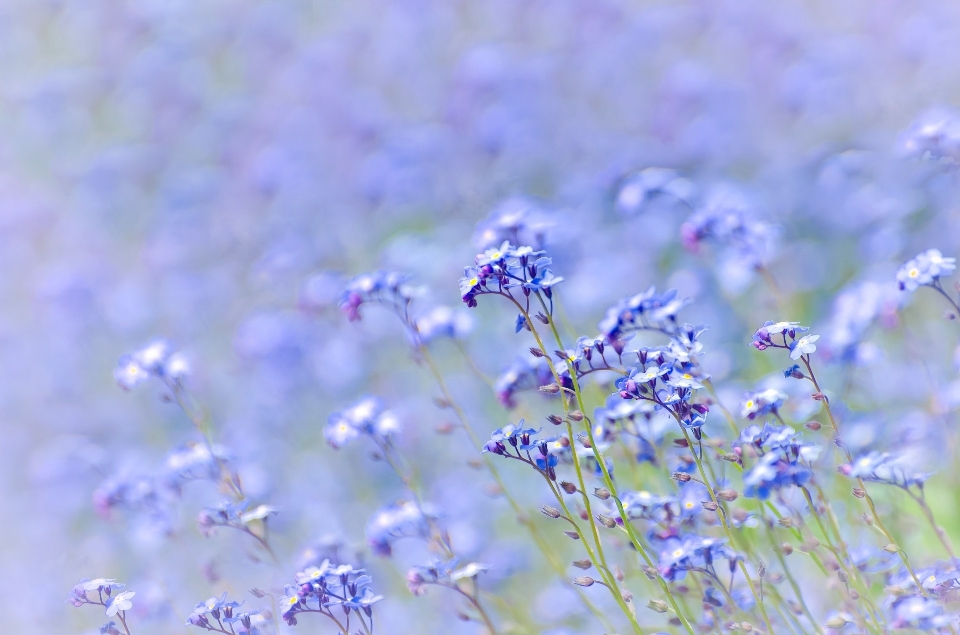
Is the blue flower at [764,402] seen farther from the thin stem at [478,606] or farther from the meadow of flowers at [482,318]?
the thin stem at [478,606]

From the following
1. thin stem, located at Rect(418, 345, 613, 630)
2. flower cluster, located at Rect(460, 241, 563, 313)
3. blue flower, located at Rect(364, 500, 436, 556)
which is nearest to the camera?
flower cluster, located at Rect(460, 241, 563, 313)

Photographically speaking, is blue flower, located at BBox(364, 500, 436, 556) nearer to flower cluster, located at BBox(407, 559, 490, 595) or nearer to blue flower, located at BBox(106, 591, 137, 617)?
flower cluster, located at BBox(407, 559, 490, 595)

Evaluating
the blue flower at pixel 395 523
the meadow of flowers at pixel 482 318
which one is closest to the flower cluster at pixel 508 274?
the meadow of flowers at pixel 482 318

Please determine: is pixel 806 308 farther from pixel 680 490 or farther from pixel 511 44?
pixel 511 44

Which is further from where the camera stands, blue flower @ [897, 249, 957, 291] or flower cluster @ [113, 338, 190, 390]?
flower cluster @ [113, 338, 190, 390]

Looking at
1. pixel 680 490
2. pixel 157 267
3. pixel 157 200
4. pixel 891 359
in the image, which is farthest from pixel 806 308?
pixel 157 200

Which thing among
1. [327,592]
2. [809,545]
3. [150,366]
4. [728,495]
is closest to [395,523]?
[327,592]

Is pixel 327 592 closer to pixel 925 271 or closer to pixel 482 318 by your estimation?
pixel 925 271

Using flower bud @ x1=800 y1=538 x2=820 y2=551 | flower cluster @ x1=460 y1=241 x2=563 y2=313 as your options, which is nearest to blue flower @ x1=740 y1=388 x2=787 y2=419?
flower bud @ x1=800 y1=538 x2=820 y2=551
